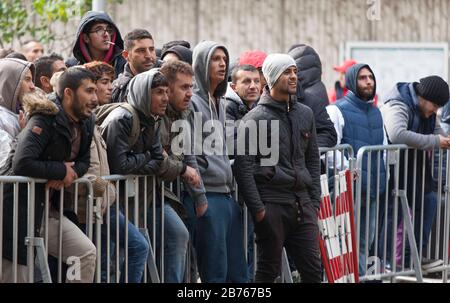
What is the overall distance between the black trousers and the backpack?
1.22m

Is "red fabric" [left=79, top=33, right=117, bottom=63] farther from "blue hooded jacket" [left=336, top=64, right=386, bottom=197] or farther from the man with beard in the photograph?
"blue hooded jacket" [left=336, top=64, right=386, bottom=197]

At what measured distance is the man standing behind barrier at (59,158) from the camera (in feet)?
25.5

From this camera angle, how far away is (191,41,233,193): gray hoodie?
905cm

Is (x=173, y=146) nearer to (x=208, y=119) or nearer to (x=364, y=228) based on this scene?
(x=208, y=119)

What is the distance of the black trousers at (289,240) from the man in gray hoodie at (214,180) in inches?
7.8

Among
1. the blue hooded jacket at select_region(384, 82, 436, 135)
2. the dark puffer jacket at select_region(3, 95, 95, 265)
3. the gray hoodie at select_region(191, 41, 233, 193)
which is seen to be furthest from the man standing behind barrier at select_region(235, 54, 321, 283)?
the blue hooded jacket at select_region(384, 82, 436, 135)

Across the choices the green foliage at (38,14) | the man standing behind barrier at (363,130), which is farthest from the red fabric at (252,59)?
the green foliage at (38,14)

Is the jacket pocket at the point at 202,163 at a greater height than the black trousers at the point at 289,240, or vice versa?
the jacket pocket at the point at 202,163

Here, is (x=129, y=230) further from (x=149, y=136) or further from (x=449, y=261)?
(x=449, y=261)

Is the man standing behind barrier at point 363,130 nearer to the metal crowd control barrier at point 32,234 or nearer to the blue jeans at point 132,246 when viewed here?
the blue jeans at point 132,246

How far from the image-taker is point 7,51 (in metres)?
10.7

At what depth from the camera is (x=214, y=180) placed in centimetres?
Result: 904

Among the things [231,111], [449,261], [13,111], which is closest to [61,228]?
[13,111]

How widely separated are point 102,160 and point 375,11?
16.6ft
